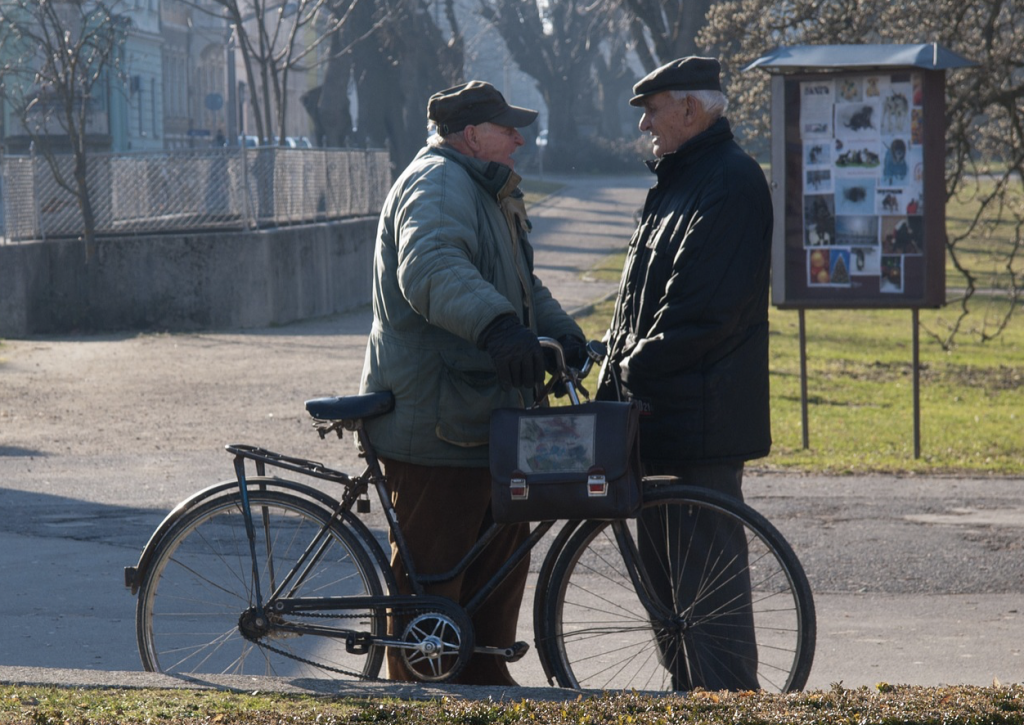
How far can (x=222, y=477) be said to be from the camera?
7891 mm

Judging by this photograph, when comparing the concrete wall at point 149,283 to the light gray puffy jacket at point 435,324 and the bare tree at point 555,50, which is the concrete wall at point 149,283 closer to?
the light gray puffy jacket at point 435,324

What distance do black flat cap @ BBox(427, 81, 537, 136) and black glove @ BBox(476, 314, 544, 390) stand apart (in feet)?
2.22

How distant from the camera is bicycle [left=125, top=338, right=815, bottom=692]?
12.8ft

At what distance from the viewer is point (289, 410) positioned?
1031 centimetres

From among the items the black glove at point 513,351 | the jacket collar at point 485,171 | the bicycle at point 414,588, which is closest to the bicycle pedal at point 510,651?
the bicycle at point 414,588

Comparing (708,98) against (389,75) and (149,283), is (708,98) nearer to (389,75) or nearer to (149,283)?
(149,283)

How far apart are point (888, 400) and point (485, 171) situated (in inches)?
317

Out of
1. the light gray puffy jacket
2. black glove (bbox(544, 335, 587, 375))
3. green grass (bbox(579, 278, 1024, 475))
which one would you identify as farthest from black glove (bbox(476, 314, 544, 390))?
green grass (bbox(579, 278, 1024, 475))

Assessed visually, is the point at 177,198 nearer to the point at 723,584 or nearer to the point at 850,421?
the point at 850,421

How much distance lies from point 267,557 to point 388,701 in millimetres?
818

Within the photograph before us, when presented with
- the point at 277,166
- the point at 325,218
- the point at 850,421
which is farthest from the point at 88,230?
the point at 850,421

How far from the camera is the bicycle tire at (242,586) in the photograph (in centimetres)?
402

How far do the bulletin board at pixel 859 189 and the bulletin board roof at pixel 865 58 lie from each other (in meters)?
0.13

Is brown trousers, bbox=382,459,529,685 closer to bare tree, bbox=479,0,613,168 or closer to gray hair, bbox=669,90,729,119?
gray hair, bbox=669,90,729,119
